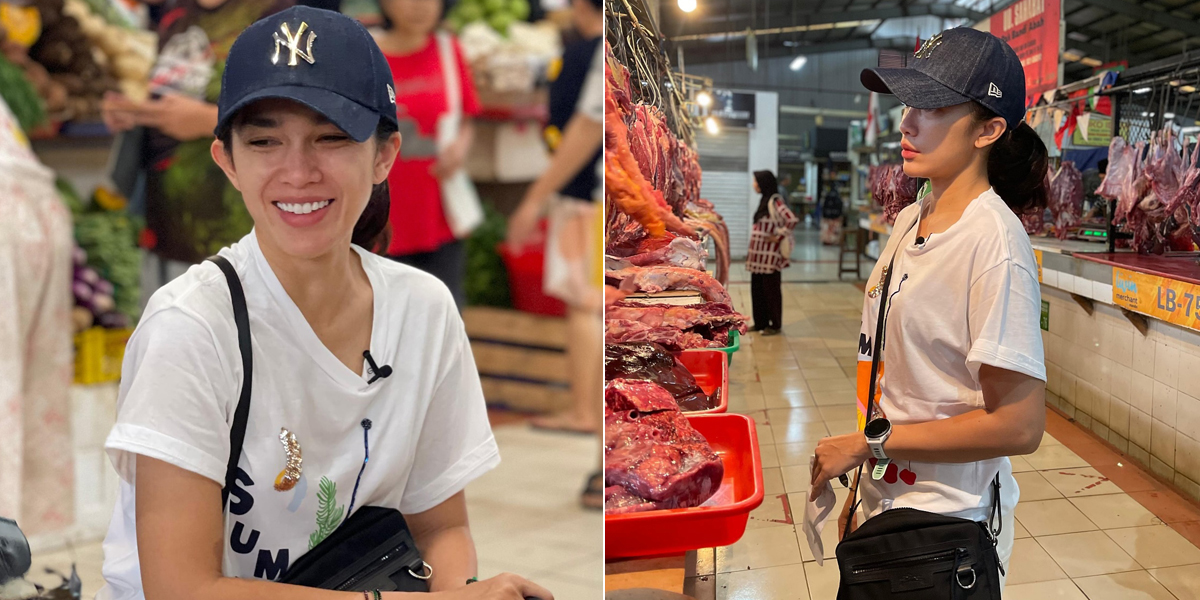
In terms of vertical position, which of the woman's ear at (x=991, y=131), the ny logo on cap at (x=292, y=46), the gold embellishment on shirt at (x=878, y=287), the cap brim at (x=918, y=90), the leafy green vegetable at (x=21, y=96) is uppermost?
the leafy green vegetable at (x=21, y=96)

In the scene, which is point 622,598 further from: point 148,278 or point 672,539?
point 148,278

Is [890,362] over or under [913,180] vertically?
under

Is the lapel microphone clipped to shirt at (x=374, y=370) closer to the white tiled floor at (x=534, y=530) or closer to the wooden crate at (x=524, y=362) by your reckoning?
the wooden crate at (x=524, y=362)

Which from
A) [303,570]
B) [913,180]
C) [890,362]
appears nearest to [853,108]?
[913,180]

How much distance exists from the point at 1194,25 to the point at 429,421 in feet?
21.5

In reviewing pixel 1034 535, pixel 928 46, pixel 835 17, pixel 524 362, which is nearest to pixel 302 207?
pixel 524 362

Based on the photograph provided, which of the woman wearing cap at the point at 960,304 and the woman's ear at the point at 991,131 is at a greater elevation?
the woman's ear at the point at 991,131

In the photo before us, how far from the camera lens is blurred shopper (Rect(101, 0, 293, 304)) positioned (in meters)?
1.53

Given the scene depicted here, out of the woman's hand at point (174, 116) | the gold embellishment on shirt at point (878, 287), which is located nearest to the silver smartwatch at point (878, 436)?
the gold embellishment on shirt at point (878, 287)

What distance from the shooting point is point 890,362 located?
4.46 feet

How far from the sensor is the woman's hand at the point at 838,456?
1299 millimetres

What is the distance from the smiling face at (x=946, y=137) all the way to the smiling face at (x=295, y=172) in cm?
91

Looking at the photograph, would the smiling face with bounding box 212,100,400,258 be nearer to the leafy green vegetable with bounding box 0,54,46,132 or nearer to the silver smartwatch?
the silver smartwatch

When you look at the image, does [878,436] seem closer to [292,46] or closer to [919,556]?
[919,556]
